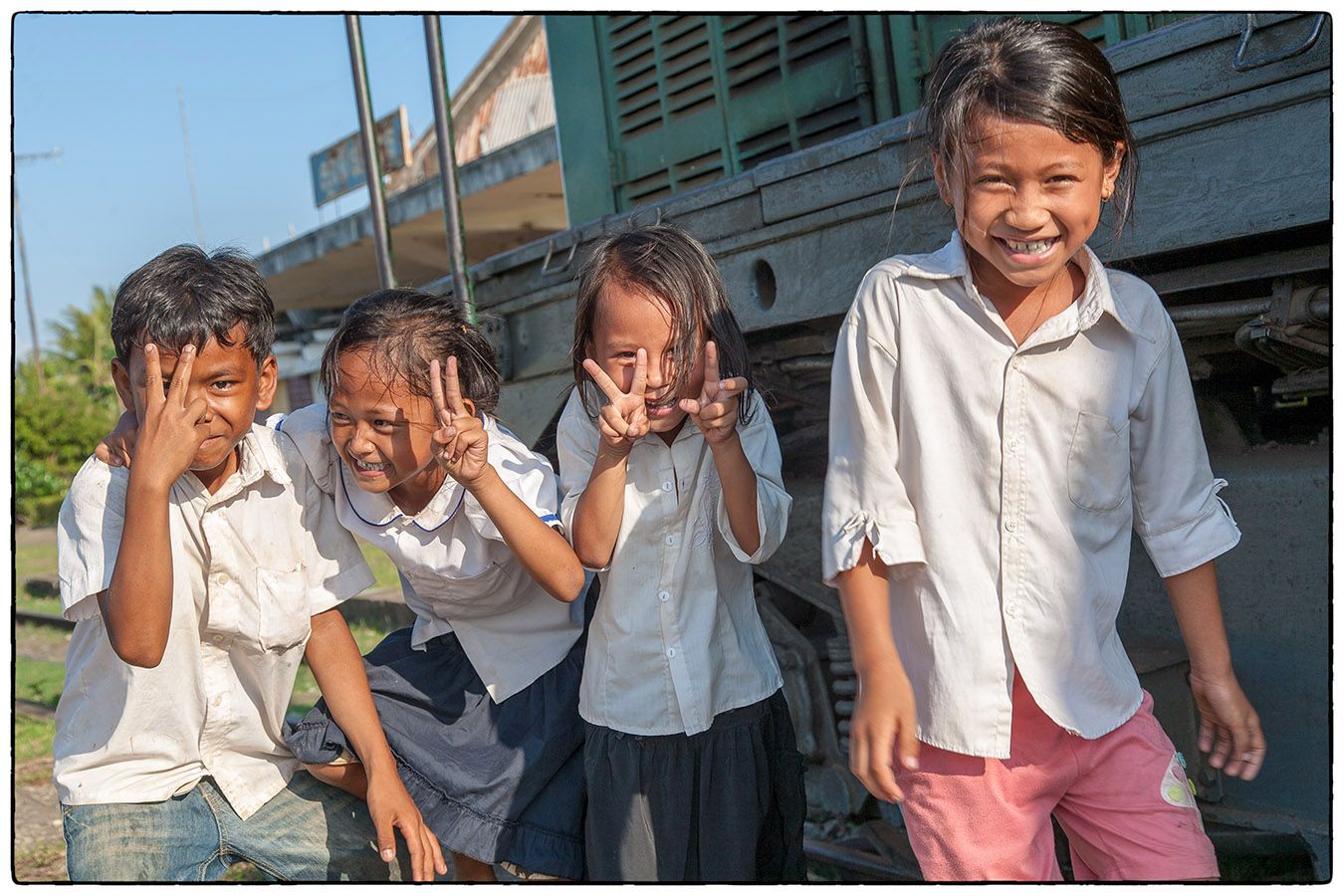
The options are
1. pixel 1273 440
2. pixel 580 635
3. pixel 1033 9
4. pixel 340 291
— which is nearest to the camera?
pixel 580 635

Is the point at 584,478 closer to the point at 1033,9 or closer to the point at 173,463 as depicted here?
the point at 173,463

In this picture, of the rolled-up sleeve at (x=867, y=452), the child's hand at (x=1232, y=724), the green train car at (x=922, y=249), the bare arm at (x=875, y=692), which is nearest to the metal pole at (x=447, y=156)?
the green train car at (x=922, y=249)

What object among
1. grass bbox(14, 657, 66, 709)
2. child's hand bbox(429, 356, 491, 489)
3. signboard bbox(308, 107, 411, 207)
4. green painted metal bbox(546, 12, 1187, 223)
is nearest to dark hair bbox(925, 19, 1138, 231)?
child's hand bbox(429, 356, 491, 489)

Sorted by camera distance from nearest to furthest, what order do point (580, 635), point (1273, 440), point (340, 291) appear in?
point (580, 635) < point (1273, 440) < point (340, 291)

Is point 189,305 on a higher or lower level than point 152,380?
higher

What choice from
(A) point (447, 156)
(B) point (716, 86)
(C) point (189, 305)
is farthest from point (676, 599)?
(B) point (716, 86)

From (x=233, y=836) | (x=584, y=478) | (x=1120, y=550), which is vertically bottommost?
(x=233, y=836)

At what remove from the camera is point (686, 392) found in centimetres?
203

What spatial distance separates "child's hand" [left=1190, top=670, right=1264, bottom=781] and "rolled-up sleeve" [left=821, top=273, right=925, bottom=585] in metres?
0.48

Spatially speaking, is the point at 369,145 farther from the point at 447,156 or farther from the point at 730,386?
the point at 730,386

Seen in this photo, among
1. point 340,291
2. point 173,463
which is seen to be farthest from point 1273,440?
point 340,291

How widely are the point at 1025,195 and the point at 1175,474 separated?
0.47 m

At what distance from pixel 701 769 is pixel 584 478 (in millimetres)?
537

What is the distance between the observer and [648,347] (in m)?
2.00
